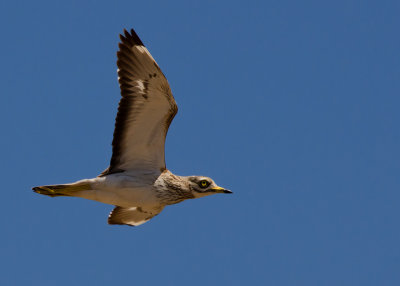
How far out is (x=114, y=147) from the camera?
444 inches

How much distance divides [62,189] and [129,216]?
2246 mm

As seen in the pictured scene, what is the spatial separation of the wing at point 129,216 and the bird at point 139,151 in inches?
60.1

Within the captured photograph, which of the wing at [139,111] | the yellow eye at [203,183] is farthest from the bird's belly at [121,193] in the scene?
the yellow eye at [203,183]

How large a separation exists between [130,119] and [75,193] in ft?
4.72

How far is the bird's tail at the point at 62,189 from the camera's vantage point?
10680mm

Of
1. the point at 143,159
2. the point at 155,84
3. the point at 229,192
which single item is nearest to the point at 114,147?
the point at 143,159

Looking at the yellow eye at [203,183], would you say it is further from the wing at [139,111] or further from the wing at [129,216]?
the wing at [129,216]

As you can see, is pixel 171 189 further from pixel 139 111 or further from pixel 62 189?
pixel 62 189

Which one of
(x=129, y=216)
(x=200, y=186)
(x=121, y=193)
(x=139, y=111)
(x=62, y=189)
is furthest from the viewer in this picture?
(x=129, y=216)

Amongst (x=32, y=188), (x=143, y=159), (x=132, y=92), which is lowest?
(x=32, y=188)

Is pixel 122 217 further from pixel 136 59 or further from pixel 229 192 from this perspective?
pixel 136 59

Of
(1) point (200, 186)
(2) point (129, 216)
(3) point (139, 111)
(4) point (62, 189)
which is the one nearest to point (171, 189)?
(1) point (200, 186)

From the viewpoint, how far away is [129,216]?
12.7 m

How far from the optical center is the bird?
1087 cm
